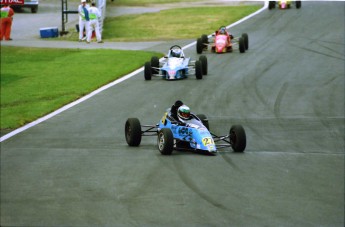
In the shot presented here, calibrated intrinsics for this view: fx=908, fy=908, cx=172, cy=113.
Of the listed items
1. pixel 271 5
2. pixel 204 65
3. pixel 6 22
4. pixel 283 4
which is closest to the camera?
pixel 204 65

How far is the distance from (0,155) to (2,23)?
84.2ft

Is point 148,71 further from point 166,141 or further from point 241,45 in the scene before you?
point 166,141

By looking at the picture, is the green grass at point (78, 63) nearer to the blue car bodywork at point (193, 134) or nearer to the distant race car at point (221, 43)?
the distant race car at point (221, 43)

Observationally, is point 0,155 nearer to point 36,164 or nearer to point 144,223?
point 36,164

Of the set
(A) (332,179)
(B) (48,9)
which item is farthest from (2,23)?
(A) (332,179)

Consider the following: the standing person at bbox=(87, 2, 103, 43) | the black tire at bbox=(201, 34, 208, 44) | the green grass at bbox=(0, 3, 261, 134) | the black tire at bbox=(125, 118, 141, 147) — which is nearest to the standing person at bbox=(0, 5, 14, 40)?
the green grass at bbox=(0, 3, 261, 134)

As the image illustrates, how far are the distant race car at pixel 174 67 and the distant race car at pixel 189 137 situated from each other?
10.5 meters

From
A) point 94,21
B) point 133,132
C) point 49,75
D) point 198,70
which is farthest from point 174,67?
point 94,21

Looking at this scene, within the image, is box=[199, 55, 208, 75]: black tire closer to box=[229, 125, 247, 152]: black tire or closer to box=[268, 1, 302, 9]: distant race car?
box=[229, 125, 247, 152]: black tire

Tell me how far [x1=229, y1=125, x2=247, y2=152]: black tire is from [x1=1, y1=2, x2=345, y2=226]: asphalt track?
0.22 meters

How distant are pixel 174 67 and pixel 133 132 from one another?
35.7 feet

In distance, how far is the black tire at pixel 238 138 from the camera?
19.2 m

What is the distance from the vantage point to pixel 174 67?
101ft

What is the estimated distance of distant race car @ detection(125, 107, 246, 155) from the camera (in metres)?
19.0
